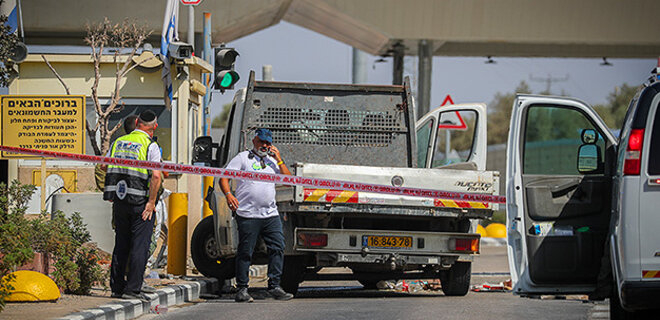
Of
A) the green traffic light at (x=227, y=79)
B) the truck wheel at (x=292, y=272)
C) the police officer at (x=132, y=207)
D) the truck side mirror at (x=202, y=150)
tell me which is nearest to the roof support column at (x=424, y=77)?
the green traffic light at (x=227, y=79)

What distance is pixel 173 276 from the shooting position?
14.4 meters

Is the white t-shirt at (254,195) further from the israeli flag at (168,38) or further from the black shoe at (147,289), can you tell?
the israeli flag at (168,38)

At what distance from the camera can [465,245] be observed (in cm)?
1243

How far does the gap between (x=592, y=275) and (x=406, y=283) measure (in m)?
6.63

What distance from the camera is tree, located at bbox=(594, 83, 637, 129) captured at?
10369cm

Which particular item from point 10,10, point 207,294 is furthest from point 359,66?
point 207,294

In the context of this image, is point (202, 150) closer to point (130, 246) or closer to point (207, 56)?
point (130, 246)

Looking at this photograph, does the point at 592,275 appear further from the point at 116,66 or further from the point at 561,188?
the point at 116,66

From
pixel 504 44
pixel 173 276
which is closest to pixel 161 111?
pixel 173 276

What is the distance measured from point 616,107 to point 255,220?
10466cm

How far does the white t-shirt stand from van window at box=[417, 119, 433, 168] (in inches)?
125

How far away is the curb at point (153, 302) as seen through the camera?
9687mm

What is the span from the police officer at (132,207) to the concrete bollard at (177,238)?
8.82 ft

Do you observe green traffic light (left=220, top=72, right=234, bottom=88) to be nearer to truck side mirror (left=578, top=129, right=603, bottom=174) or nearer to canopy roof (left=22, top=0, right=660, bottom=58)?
canopy roof (left=22, top=0, right=660, bottom=58)
